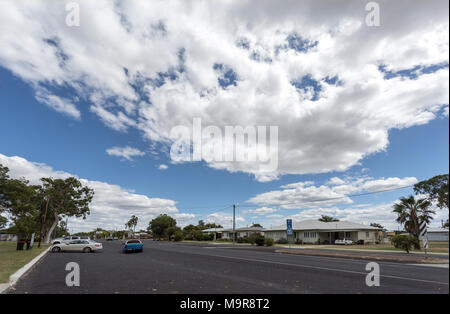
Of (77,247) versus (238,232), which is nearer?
(77,247)

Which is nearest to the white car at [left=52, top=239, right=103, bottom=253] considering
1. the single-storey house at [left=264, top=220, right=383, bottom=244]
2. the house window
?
the single-storey house at [left=264, top=220, right=383, bottom=244]

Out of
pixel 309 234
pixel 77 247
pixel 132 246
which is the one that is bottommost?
pixel 77 247

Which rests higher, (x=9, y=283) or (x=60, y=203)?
(x=60, y=203)

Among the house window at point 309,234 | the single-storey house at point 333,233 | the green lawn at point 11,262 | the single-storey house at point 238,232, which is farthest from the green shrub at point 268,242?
the green lawn at point 11,262

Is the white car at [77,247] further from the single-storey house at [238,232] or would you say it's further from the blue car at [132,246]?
the single-storey house at [238,232]

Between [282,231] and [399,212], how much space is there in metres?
29.6

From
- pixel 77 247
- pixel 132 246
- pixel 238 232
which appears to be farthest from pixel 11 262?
pixel 238 232

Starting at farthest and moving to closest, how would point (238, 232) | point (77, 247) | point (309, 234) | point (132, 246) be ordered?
point (238, 232), point (309, 234), point (77, 247), point (132, 246)

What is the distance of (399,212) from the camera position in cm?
3947

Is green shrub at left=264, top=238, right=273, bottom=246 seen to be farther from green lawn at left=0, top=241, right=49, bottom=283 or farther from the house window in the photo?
green lawn at left=0, top=241, right=49, bottom=283

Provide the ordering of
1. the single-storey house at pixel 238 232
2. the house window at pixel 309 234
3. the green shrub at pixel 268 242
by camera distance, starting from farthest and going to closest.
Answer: the single-storey house at pixel 238 232 → the house window at pixel 309 234 → the green shrub at pixel 268 242

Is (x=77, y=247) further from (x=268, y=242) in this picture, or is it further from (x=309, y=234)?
(x=309, y=234)
